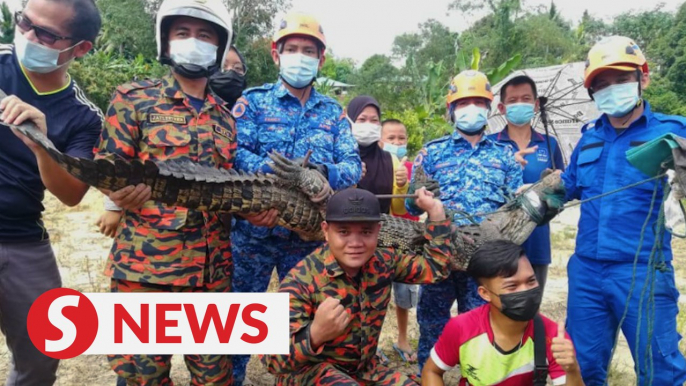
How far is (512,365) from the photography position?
8.20ft

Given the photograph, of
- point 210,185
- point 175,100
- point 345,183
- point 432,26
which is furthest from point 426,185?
point 432,26

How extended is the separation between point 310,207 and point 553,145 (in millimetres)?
2120

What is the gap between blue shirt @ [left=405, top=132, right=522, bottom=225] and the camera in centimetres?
324

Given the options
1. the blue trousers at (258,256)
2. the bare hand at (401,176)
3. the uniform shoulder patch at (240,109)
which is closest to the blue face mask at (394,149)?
the bare hand at (401,176)

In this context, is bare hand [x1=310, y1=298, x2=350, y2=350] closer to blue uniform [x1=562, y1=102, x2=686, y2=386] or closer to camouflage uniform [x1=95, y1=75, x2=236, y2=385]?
camouflage uniform [x1=95, y1=75, x2=236, y2=385]

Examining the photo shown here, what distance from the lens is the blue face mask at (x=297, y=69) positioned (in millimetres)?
3113

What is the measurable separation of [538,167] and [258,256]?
86.3 inches

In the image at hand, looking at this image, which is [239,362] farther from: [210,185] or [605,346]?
[605,346]

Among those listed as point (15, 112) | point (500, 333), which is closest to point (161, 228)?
point (15, 112)

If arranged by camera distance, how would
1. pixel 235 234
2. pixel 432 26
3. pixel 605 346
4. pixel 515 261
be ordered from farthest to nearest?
pixel 432 26, pixel 235 234, pixel 605 346, pixel 515 261

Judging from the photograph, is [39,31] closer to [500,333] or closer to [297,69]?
[297,69]

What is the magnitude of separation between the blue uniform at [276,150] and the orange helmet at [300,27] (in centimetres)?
34

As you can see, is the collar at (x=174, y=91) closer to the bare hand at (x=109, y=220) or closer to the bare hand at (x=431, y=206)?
the bare hand at (x=109, y=220)

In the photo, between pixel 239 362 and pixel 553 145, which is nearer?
pixel 239 362
